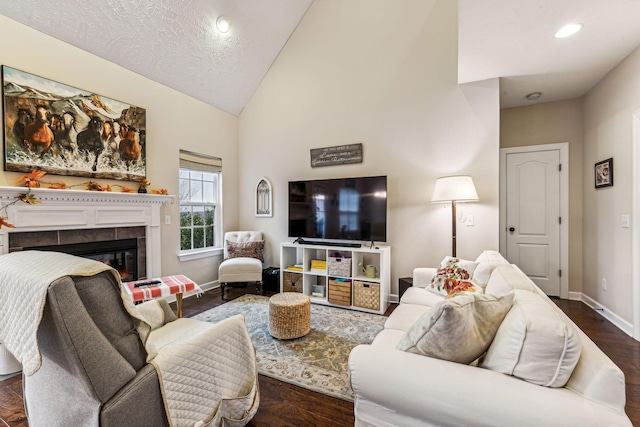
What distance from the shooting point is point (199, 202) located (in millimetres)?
4086

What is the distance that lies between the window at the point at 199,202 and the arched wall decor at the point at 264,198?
2.01 feet

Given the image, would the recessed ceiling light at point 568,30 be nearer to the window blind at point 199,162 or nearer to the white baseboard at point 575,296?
the white baseboard at point 575,296

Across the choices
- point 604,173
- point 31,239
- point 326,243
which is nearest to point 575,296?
point 604,173

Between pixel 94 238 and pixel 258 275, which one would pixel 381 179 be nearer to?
pixel 258 275

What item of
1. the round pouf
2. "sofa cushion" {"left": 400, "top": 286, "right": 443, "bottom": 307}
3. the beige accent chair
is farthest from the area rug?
"sofa cushion" {"left": 400, "top": 286, "right": 443, "bottom": 307}

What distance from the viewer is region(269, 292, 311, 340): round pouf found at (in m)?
2.38

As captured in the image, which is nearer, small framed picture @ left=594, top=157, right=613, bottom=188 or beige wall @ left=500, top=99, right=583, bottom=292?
small framed picture @ left=594, top=157, right=613, bottom=188

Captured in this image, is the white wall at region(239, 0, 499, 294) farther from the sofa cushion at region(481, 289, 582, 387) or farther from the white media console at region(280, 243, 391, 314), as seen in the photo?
the sofa cushion at region(481, 289, 582, 387)

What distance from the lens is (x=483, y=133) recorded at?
297 cm

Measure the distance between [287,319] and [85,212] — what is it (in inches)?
90.6

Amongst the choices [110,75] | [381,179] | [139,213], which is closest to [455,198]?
[381,179]

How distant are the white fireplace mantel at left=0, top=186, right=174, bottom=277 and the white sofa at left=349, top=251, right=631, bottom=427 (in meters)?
2.99

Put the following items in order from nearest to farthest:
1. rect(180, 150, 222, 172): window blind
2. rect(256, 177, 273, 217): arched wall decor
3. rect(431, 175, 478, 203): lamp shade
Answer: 1. rect(431, 175, 478, 203): lamp shade
2. rect(180, 150, 222, 172): window blind
3. rect(256, 177, 273, 217): arched wall decor

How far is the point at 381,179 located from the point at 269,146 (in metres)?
2.00
